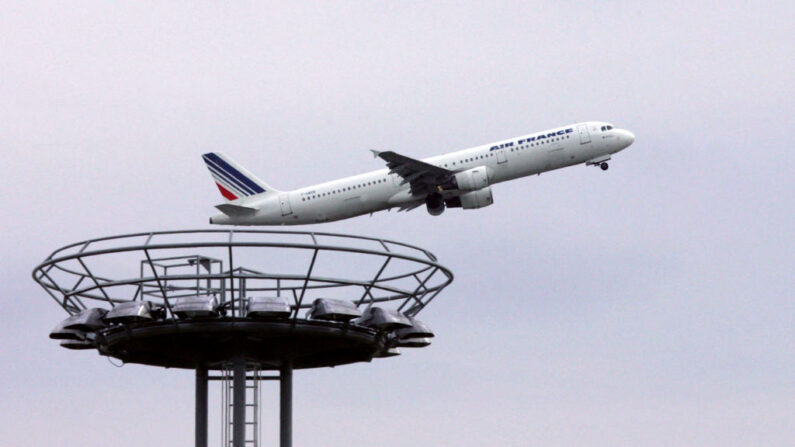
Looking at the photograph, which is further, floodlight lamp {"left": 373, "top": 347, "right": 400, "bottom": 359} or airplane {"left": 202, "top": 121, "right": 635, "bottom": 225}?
airplane {"left": 202, "top": 121, "right": 635, "bottom": 225}

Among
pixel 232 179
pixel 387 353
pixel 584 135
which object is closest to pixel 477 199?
pixel 584 135

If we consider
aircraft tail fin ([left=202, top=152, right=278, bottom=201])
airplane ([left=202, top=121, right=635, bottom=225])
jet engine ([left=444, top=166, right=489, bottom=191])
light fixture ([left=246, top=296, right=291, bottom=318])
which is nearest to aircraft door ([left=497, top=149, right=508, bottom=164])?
airplane ([left=202, top=121, right=635, bottom=225])

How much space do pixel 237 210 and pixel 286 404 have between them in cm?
5890

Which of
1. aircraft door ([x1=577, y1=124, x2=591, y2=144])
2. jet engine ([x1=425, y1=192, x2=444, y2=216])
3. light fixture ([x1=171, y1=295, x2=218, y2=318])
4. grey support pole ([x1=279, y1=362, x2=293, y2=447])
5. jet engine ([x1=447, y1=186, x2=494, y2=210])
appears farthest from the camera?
jet engine ([x1=425, y1=192, x2=444, y2=216])

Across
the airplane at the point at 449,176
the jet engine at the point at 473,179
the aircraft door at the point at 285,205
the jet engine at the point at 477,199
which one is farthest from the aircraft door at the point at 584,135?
the aircraft door at the point at 285,205

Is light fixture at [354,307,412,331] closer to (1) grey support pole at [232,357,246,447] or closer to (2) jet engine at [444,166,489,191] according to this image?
(1) grey support pole at [232,357,246,447]

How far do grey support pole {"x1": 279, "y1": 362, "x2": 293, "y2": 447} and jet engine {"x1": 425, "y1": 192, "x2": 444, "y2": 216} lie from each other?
51.2 m

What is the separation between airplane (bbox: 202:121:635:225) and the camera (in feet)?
302

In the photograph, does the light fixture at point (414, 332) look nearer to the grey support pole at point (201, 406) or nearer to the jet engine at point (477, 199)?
the grey support pole at point (201, 406)

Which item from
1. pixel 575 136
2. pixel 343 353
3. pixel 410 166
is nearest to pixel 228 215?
pixel 410 166

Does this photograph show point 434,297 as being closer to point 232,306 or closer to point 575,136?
point 232,306

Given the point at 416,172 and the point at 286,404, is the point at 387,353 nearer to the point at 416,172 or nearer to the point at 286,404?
the point at 286,404

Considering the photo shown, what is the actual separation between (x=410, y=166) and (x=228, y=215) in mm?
16070

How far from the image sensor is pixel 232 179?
10662 cm
